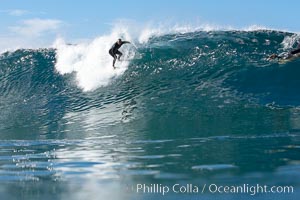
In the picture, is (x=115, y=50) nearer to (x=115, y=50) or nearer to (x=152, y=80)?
(x=115, y=50)

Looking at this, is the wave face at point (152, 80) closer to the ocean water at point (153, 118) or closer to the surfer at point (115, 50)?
the ocean water at point (153, 118)

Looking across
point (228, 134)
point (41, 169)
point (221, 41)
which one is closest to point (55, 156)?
point (41, 169)

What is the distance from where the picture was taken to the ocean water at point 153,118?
19.7 feet

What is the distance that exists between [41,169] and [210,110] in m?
6.02

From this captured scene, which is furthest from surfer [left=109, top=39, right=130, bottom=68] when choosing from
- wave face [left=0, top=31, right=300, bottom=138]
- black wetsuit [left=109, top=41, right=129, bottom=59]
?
wave face [left=0, top=31, right=300, bottom=138]

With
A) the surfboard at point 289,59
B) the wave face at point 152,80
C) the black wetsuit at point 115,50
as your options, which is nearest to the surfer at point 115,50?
the black wetsuit at point 115,50

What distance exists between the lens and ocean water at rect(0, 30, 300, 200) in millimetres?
6012

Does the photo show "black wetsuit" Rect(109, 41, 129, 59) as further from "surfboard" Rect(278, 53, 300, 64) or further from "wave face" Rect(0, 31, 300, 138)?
"surfboard" Rect(278, 53, 300, 64)

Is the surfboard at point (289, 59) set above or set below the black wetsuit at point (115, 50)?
below

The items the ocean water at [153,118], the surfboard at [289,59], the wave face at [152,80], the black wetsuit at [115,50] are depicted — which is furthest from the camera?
the black wetsuit at [115,50]

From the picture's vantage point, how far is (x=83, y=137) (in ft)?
35.1

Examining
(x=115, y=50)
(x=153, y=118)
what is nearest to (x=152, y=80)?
(x=115, y=50)

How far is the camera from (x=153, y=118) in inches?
475

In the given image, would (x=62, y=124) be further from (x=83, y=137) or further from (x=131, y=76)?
(x=131, y=76)
